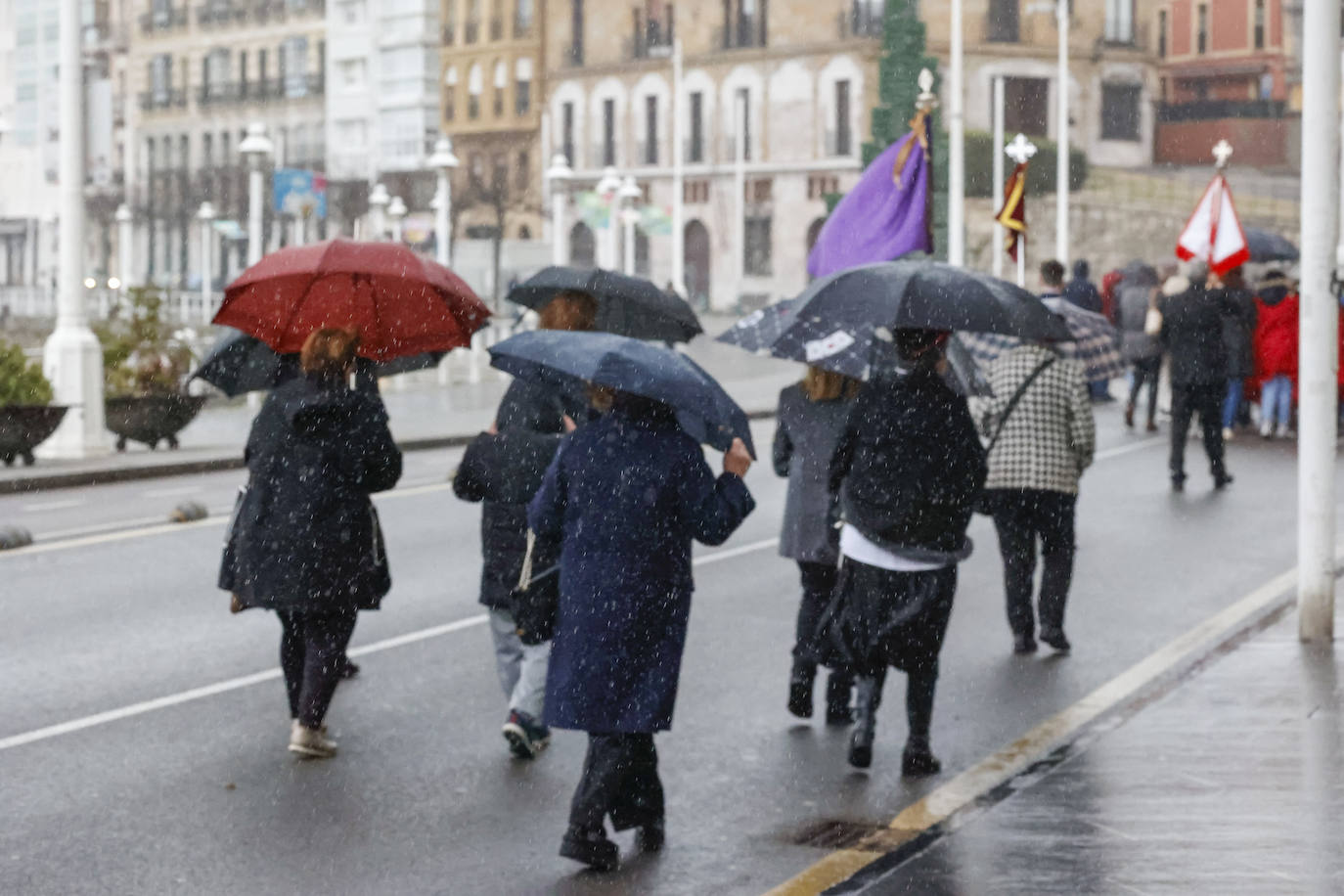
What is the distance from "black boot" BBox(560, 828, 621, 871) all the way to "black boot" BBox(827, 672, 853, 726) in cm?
243

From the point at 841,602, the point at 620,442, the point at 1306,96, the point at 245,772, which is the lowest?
the point at 245,772

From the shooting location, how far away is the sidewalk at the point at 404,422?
1997cm

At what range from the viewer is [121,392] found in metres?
23.0

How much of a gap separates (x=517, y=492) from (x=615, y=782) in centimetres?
122

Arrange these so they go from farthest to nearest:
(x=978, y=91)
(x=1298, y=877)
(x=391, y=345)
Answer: (x=978, y=91)
(x=391, y=345)
(x=1298, y=877)

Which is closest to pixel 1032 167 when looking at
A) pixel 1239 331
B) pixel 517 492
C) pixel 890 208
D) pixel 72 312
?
pixel 1239 331

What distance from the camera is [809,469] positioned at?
8.64m

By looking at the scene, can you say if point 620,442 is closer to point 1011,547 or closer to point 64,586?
point 1011,547

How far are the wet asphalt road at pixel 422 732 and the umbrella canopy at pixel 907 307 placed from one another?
1506mm

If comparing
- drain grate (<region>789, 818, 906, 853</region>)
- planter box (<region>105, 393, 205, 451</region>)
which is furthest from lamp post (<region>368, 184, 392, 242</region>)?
drain grate (<region>789, 818, 906, 853</region>)

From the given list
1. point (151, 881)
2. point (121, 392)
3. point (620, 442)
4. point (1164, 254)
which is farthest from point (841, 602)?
point (1164, 254)

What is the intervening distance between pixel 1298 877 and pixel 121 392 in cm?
1847

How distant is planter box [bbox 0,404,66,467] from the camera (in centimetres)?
2011

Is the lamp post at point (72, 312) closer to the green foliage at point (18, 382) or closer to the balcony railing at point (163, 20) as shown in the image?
the green foliage at point (18, 382)
